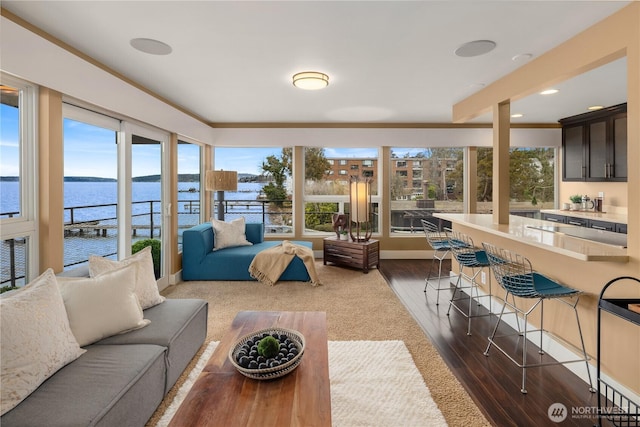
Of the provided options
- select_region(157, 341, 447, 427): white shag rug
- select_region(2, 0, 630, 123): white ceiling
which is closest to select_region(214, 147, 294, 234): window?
select_region(2, 0, 630, 123): white ceiling

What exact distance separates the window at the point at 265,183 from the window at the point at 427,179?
4.64 ft

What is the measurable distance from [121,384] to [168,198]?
3347mm

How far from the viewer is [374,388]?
225cm

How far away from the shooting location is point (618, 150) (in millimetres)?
4973

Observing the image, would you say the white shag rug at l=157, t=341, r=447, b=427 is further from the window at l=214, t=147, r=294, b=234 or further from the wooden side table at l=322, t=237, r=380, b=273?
the window at l=214, t=147, r=294, b=234

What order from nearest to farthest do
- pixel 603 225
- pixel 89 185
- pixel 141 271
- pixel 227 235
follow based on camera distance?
pixel 141 271 < pixel 89 185 < pixel 603 225 < pixel 227 235

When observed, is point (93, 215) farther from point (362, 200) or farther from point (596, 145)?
point (596, 145)

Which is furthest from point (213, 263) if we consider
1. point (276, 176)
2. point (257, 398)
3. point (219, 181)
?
point (257, 398)

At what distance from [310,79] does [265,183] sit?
3277 millimetres

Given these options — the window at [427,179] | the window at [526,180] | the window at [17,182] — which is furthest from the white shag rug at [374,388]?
the window at [526,180]

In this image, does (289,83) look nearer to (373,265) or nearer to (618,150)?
(373,265)

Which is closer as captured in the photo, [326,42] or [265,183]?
[326,42]

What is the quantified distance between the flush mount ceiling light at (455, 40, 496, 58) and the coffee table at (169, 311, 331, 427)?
2593mm

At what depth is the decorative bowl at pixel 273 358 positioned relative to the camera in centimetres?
162
